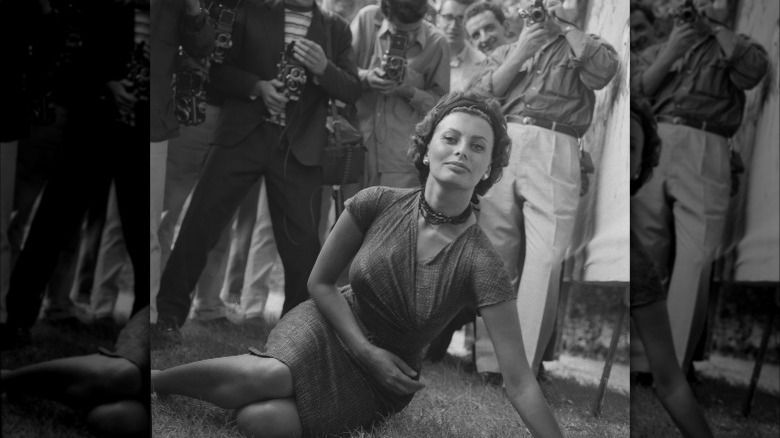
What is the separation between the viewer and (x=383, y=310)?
268cm

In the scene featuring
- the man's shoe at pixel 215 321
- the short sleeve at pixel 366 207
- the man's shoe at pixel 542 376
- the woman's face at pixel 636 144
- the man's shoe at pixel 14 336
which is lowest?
the man's shoe at pixel 14 336

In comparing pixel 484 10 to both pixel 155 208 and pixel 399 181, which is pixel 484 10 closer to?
pixel 399 181

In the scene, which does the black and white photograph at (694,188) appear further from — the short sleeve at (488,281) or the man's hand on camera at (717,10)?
the short sleeve at (488,281)

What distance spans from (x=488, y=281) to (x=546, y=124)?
579mm

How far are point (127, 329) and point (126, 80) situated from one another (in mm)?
903

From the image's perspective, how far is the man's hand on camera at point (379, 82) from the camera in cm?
285

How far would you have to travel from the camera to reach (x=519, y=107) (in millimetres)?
2863

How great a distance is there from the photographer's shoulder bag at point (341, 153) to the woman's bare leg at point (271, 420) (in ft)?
2.37

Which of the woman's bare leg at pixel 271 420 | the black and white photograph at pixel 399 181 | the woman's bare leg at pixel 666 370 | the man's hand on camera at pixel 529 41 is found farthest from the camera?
the woman's bare leg at pixel 666 370

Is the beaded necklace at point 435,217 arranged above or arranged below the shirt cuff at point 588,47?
below

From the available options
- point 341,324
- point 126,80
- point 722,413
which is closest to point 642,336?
point 722,413

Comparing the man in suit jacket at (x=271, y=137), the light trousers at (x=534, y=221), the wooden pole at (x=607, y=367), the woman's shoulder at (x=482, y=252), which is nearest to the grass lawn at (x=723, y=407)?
the wooden pole at (x=607, y=367)

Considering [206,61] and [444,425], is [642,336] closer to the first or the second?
[444,425]

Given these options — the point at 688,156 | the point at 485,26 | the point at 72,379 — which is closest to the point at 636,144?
the point at 688,156
